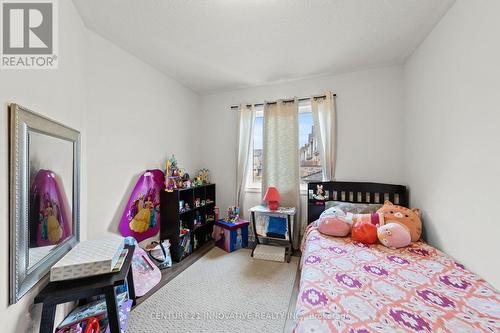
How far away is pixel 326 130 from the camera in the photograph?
282 centimetres

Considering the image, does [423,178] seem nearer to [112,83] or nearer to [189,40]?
[189,40]

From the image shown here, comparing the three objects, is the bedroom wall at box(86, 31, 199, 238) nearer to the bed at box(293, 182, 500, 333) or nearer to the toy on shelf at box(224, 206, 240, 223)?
the toy on shelf at box(224, 206, 240, 223)

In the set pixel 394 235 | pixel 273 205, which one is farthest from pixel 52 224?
pixel 394 235

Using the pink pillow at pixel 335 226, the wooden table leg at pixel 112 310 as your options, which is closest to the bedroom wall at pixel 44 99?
the wooden table leg at pixel 112 310

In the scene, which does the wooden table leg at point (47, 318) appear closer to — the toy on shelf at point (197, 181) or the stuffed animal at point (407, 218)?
the toy on shelf at point (197, 181)

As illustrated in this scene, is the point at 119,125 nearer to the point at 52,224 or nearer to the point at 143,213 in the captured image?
the point at 143,213

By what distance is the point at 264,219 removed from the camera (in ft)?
9.62

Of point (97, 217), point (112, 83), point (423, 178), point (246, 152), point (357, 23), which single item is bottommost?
point (97, 217)

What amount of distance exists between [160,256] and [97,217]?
85 cm

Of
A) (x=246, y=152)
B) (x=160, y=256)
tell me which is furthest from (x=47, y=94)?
(x=246, y=152)

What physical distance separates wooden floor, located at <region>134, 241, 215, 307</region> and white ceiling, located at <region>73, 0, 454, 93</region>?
255 cm

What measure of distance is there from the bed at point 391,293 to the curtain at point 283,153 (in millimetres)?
1221

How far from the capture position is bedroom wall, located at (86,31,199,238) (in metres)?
1.87

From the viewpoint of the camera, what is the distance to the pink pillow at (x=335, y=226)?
2102 millimetres
